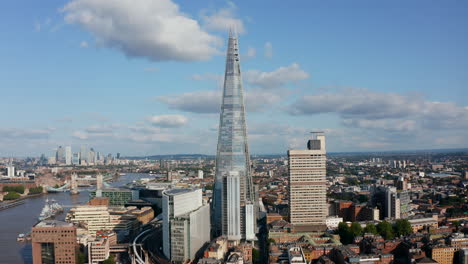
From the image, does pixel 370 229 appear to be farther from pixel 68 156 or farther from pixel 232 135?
pixel 68 156

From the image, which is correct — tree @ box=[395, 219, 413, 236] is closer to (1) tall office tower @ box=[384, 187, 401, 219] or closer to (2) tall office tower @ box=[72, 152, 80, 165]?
(1) tall office tower @ box=[384, 187, 401, 219]

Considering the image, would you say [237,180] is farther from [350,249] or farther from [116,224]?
[116,224]

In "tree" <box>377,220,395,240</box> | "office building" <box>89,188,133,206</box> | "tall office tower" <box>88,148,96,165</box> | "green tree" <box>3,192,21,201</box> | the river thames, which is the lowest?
the river thames

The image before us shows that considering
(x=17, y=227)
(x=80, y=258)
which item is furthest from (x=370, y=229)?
(x=17, y=227)

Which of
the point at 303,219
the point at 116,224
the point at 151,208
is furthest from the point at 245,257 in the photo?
the point at 151,208

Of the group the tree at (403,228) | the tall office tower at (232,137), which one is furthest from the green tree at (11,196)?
the tree at (403,228)

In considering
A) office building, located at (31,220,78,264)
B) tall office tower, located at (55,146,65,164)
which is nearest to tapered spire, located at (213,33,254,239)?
office building, located at (31,220,78,264)
